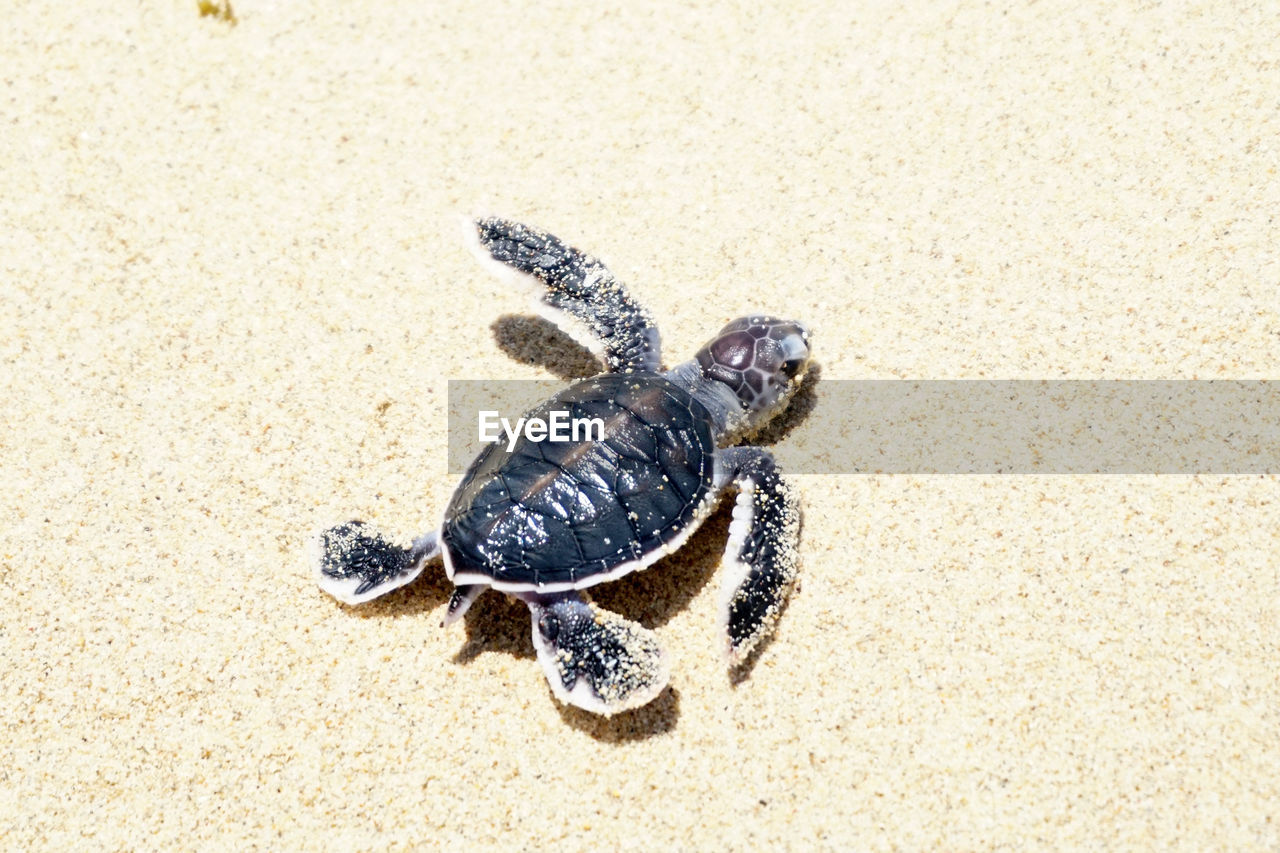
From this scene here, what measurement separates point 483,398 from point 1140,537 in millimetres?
1903

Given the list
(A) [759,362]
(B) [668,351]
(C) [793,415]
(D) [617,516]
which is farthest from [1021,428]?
(D) [617,516]

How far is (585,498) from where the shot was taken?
2.04m

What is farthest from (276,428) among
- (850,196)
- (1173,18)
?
(1173,18)

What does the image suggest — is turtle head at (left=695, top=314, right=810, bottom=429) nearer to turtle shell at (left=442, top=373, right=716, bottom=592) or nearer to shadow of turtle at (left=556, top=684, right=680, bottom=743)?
turtle shell at (left=442, top=373, right=716, bottom=592)

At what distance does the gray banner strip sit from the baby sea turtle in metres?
0.18

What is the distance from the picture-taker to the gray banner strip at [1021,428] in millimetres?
2322

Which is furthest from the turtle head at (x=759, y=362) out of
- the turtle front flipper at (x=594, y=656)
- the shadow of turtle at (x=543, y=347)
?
the turtle front flipper at (x=594, y=656)

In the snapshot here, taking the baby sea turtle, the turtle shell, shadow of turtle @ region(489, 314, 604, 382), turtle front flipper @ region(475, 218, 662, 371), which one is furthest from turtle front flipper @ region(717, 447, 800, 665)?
shadow of turtle @ region(489, 314, 604, 382)

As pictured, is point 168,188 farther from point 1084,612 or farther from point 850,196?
point 1084,612

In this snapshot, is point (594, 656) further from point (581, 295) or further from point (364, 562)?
point (581, 295)

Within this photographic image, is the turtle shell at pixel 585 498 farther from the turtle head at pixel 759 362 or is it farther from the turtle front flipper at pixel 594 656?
the turtle head at pixel 759 362

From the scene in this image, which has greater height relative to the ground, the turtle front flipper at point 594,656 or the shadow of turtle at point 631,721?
the turtle front flipper at point 594,656

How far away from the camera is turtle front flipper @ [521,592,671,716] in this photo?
189 centimetres

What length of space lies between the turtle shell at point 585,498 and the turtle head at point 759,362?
0.22 metres
